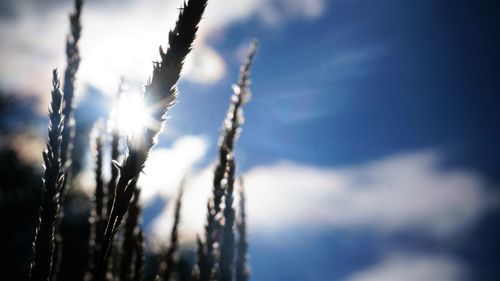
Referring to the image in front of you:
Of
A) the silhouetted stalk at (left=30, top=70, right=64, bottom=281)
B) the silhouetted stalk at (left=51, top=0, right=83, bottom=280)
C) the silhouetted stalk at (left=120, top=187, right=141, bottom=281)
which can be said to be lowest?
the silhouetted stalk at (left=30, top=70, right=64, bottom=281)

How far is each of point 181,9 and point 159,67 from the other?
0.56ft

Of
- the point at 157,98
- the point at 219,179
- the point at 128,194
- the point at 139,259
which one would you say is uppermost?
the point at 219,179

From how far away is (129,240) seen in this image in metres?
2.32

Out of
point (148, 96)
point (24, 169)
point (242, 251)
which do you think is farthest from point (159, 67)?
point (24, 169)

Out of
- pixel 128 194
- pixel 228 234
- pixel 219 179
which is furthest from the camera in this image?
pixel 228 234

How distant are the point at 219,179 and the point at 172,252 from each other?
125 centimetres

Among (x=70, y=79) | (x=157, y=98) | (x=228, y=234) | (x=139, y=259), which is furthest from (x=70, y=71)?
(x=157, y=98)

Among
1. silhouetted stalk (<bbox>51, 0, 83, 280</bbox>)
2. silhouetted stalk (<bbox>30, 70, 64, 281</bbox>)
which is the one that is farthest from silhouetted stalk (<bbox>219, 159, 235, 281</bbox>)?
silhouetted stalk (<bbox>51, 0, 83, 280</bbox>)

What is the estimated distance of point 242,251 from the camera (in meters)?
2.96

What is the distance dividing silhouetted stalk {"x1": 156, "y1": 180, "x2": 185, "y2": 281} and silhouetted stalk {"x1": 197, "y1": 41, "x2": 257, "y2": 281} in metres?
0.71

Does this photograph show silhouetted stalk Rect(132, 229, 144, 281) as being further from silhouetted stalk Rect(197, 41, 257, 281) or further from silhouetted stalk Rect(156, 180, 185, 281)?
silhouetted stalk Rect(197, 41, 257, 281)

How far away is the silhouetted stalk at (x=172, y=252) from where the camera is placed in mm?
2626

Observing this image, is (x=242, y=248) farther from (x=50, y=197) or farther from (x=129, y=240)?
(x=50, y=197)

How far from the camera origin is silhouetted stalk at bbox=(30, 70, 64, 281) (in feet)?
3.50
